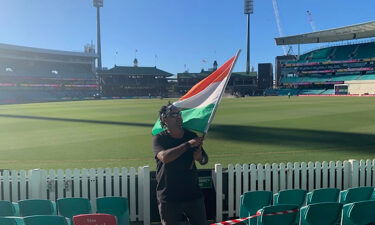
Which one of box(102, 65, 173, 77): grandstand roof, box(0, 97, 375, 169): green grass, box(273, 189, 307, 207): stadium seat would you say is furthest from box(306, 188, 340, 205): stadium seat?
box(102, 65, 173, 77): grandstand roof

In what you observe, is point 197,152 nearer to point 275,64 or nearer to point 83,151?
point 83,151

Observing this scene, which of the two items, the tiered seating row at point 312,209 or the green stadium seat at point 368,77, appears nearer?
the tiered seating row at point 312,209

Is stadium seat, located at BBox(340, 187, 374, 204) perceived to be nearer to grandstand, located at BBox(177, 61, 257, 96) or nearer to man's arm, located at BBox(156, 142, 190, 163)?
man's arm, located at BBox(156, 142, 190, 163)

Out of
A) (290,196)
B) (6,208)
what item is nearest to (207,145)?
(290,196)

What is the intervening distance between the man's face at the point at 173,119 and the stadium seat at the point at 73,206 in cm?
183

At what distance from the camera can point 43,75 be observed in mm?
107250

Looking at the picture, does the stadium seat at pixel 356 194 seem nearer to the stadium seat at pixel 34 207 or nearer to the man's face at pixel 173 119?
the man's face at pixel 173 119

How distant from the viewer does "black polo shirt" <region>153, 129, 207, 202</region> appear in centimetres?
411

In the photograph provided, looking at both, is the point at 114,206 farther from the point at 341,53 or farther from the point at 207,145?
the point at 341,53

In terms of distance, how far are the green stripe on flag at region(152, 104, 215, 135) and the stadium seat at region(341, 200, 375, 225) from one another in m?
2.23

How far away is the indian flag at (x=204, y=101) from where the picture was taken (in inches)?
182

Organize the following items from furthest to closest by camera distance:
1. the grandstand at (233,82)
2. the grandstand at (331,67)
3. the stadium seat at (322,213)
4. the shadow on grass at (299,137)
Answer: the grandstand at (233,82), the grandstand at (331,67), the shadow on grass at (299,137), the stadium seat at (322,213)

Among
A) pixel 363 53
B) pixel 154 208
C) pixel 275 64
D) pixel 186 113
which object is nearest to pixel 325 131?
pixel 154 208

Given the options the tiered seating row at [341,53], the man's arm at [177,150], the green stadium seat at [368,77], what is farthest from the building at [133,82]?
the man's arm at [177,150]
